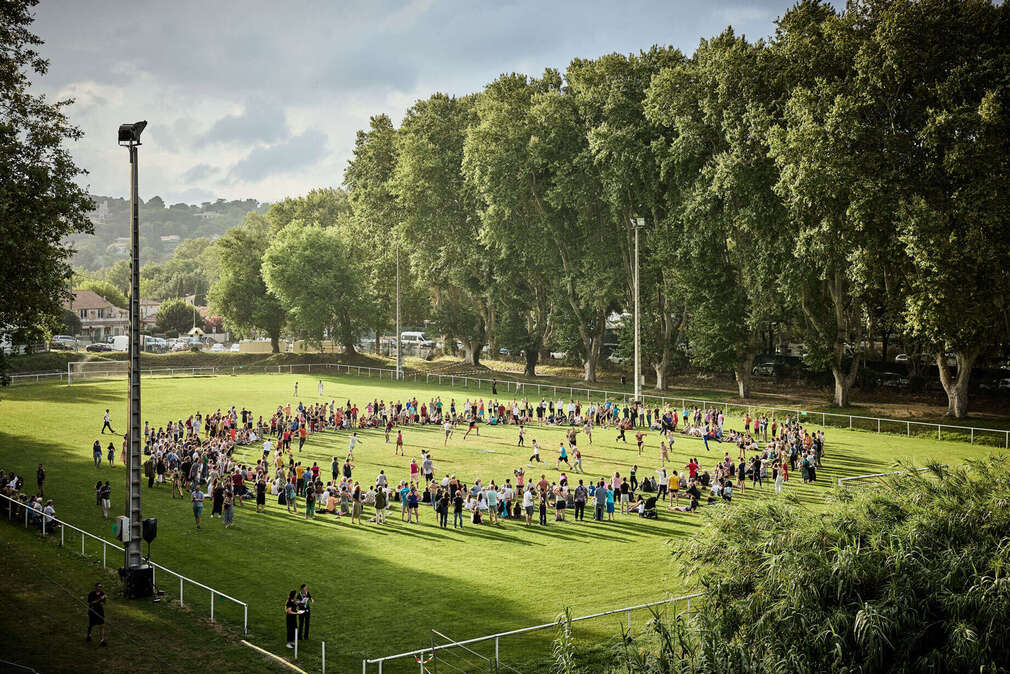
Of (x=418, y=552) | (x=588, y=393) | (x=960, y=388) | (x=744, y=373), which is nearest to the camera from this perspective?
(x=418, y=552)

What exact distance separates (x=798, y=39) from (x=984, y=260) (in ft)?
51.9

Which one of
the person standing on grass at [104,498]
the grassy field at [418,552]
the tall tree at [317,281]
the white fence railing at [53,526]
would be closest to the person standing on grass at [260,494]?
the grassy field at [418,552]

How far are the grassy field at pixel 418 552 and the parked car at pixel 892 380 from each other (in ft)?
53.7

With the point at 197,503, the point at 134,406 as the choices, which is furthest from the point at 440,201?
the point at 134,406

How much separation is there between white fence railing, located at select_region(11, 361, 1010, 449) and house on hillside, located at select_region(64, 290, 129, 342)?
46746 mm

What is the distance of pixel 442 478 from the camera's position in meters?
31.9

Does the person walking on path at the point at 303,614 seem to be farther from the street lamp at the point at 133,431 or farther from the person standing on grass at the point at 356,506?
the person standing on grass at the point at 356,506

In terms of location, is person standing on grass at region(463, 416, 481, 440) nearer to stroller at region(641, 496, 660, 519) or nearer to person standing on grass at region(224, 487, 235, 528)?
stroller at region(641, 496, 660, 519)

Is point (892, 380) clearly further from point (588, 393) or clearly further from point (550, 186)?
point (550, 186)

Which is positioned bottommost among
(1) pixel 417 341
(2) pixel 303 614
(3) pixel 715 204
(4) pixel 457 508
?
(2) pixel 303 614

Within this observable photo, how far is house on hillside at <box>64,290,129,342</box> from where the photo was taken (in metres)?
112

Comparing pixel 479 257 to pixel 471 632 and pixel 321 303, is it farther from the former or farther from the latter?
pixel 471 632

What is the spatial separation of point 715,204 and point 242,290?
52508 mm

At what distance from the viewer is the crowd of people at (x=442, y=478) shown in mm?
26906
